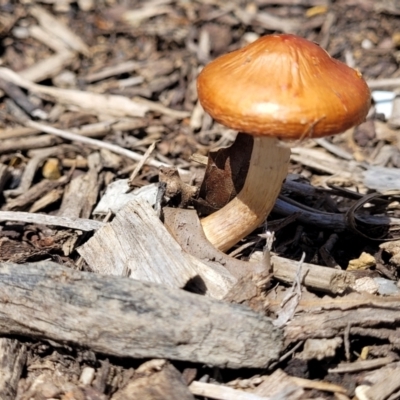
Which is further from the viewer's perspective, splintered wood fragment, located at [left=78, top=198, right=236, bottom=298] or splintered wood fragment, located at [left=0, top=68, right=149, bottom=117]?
splintered wood fragment, located at [left=0, top=68, right=149, bottom=117]

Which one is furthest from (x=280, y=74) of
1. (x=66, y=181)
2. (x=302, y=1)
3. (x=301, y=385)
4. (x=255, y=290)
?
(x=302, y=1)

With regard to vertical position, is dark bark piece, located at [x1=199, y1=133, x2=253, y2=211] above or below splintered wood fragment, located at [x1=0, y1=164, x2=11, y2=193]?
above

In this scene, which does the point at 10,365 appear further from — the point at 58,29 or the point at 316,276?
the point at 58,29

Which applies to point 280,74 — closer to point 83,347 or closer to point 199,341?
point 199,341

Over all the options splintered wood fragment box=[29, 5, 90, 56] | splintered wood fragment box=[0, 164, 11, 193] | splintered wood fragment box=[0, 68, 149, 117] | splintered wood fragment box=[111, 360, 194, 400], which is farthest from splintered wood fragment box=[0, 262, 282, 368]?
splintered wood fragment box=[29, 5, 90, 56]

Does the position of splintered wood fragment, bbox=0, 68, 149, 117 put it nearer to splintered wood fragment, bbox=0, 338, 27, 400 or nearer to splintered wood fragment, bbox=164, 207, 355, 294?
splintered wood fragment, bbox=164, 207, 355, 294

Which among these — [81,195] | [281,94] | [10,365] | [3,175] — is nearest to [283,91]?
[281,94]

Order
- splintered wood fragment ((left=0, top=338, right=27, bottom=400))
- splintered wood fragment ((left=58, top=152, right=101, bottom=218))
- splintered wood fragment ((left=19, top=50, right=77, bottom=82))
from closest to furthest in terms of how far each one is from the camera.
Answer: splintered wood fragment ((left=0, top=338, right=27, bottom=400)), splintered wood fragment ((left=58, top=152, right=101, bottom=218)), splintered wood fragment ((left=19, top=50, right=77, bottom=82))
